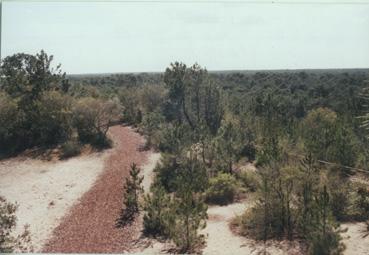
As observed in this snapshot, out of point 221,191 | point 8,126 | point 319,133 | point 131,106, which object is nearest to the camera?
point 221,191

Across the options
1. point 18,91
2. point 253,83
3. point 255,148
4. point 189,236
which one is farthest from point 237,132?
point 253,83

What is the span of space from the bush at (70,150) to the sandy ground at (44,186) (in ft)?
2.20

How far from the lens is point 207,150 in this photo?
19281 millimetres

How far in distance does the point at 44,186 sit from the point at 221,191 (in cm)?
734

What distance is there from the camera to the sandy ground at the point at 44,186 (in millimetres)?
13422

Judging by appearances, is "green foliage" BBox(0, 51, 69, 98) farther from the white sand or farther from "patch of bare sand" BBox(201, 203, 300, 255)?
"patch of bare sand" BBox(201, 203, 300, 255)

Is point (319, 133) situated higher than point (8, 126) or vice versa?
point (8, 126)

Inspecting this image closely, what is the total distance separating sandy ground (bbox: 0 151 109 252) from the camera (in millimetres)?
13422

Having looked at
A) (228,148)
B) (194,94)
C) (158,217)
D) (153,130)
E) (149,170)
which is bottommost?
(149,170)

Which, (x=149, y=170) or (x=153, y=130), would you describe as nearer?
(x=149, y=170)

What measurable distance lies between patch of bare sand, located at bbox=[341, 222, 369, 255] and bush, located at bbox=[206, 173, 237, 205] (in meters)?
4.69

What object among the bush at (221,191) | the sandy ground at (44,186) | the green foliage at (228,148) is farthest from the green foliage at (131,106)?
the bush at (221,191)

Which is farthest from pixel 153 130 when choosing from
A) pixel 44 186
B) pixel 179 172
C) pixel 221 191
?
pixel 221 191

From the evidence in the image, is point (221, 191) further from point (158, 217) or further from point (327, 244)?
point (327, 244)
